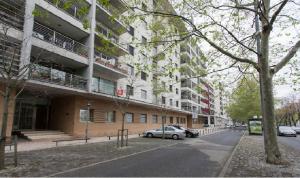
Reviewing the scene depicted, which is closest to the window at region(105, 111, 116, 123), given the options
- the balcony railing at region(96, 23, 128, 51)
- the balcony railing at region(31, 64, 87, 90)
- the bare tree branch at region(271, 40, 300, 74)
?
the balcony railing at region(31, 64, 87, 90)

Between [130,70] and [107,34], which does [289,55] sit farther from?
[130,70]

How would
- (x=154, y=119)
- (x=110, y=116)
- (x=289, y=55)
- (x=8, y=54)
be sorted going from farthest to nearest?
(x=154, y=119)
(x=110, y=116)
(x=8, y=54)
(x=289, y=55)

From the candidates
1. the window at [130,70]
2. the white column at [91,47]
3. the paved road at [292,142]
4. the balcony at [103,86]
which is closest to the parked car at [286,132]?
the paved road at [292,142]

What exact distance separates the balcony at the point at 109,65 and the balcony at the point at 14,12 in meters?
7.96

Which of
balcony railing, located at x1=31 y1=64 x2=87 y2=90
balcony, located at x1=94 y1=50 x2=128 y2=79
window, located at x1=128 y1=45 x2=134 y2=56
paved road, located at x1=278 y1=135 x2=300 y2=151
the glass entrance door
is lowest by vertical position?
paved road, located at x1=278 y1=135 x2=300 y2=151

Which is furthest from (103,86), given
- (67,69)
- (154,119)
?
(154,119)

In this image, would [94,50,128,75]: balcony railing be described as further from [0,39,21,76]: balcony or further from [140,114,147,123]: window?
[140,114,147,123]: window

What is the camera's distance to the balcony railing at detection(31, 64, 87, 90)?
58.6 feet

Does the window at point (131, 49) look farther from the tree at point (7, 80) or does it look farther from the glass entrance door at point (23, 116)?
the tree at point (7, 80)

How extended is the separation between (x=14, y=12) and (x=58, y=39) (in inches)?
187

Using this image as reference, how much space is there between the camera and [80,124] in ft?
77.1

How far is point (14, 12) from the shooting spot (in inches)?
657

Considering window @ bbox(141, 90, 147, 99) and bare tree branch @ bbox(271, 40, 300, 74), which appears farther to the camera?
window @ bbox(141, 90, 147, 99)

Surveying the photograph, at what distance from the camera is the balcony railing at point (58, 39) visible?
19.4 m
